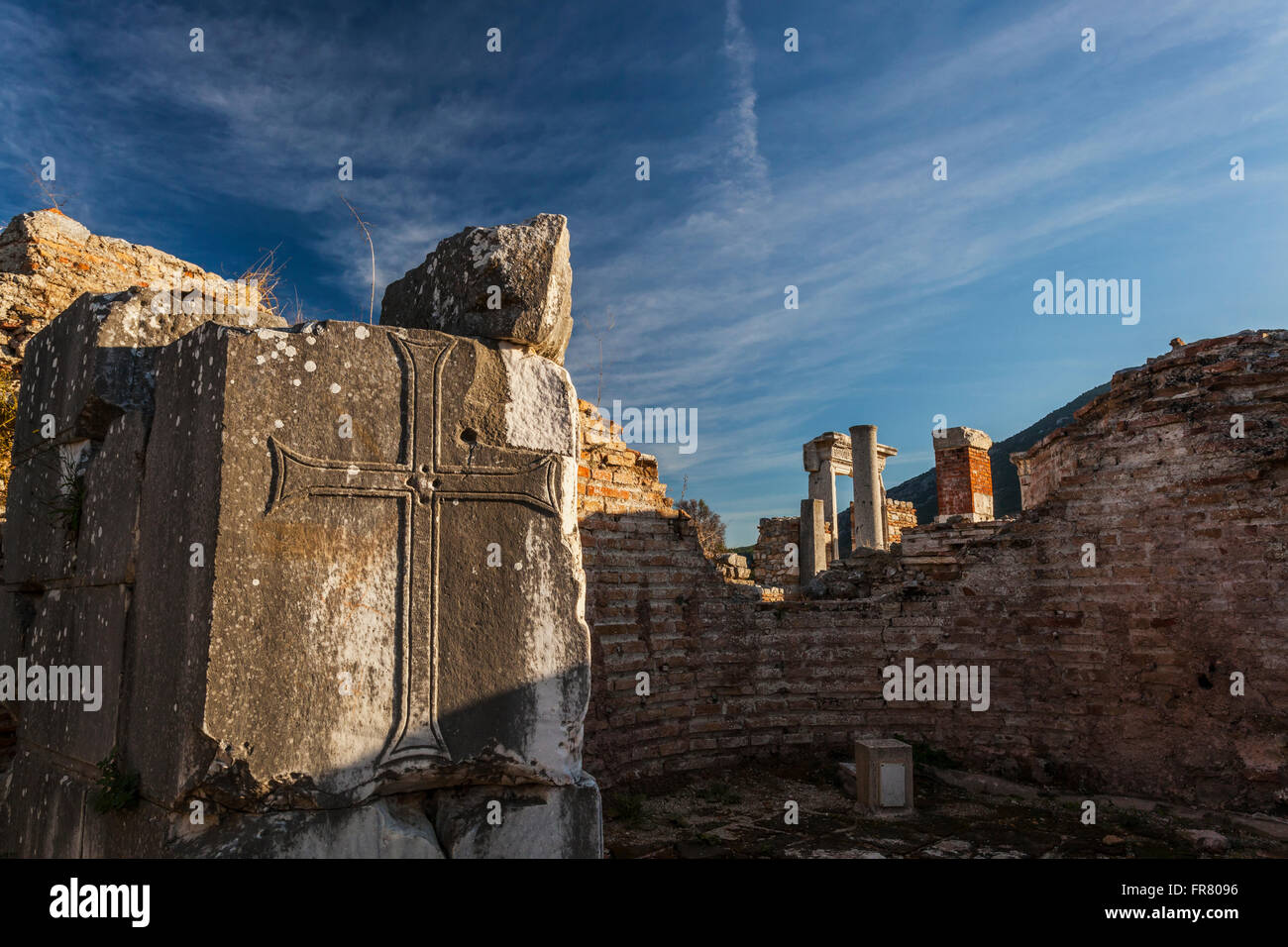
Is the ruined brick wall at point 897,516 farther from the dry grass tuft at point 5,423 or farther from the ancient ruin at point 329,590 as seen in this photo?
the ancient ruin at point 329,590

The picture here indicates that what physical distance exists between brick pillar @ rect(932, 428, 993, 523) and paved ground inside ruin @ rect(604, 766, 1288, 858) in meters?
8.64

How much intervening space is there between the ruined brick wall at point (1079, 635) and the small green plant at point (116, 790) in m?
3.97

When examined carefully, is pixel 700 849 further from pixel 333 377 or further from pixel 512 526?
pixel 333 377

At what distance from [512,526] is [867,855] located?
3741 millimetres

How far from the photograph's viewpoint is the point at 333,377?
2.40m

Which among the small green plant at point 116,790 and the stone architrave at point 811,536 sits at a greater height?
the stone architrave at point 811,536

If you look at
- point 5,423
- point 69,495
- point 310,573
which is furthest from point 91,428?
point 5,423

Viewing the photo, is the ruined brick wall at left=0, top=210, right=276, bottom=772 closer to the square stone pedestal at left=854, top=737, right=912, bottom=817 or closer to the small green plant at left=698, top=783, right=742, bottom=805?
the small green plant at left=698, top=783, right=742, bottom=805

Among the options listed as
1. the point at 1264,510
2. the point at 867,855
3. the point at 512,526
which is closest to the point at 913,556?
the point at 1264,510

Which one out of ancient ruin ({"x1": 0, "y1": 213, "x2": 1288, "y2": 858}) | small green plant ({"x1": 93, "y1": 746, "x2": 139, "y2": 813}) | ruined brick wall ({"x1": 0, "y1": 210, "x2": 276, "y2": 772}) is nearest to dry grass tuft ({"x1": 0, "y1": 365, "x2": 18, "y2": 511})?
ruined brick wall ({"x1": 0, "y1": 210, "x2": 276, "y2": 772})

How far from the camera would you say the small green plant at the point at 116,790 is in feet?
7.72

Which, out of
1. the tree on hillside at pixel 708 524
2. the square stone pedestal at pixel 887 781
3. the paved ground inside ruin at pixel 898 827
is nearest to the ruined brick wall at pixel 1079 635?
the paved ground inside ruin at pixel 898 827

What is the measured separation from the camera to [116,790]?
2.37 meters
